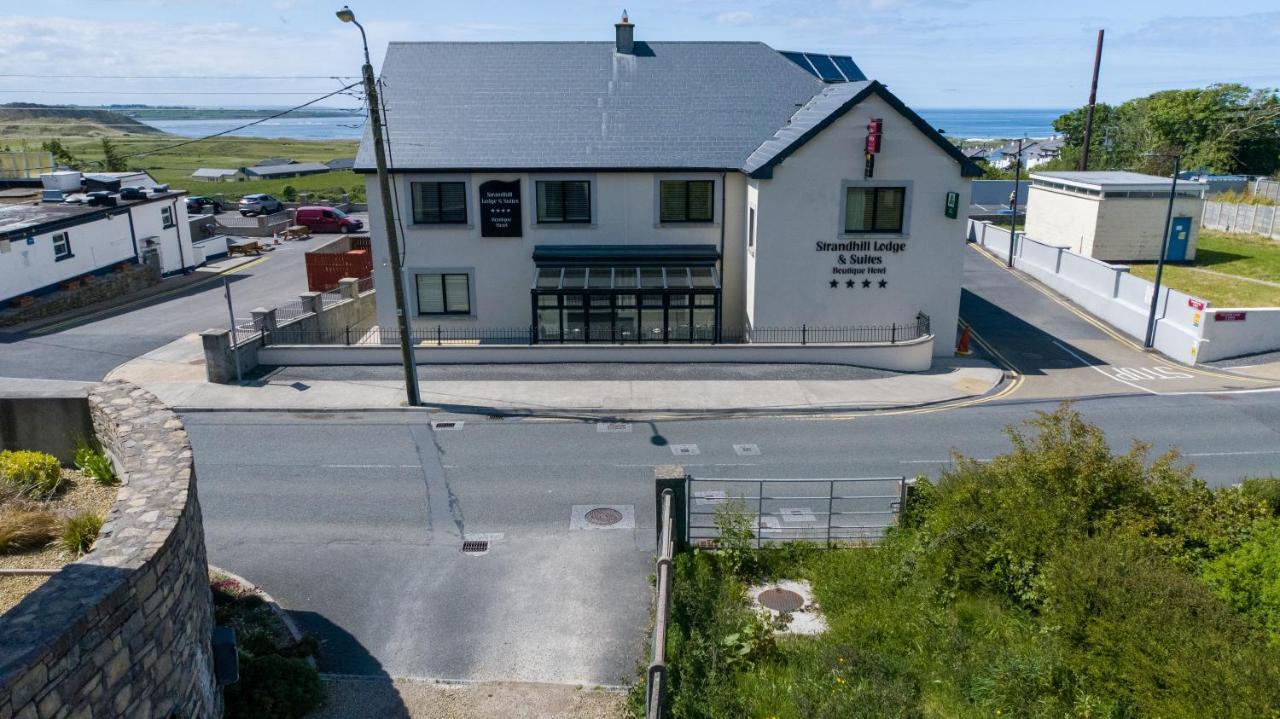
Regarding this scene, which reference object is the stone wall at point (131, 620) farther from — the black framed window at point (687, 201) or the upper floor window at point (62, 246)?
the upper floor window at point (62, 246)

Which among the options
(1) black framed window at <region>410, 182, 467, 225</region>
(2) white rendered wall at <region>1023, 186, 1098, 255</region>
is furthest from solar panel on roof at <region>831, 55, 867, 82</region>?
(1) black framed window at <region>410, 182, 467, 225</region>

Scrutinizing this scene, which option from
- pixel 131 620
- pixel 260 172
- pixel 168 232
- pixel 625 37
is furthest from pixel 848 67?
pixel 260 172

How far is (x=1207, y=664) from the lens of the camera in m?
8.94

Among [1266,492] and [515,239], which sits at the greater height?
[515,239]

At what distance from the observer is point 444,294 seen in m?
31.1

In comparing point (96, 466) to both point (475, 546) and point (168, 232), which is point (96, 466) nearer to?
point (475, 546)

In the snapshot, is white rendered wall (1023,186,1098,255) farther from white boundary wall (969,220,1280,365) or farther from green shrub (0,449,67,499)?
green shrub (0,449,67,499)

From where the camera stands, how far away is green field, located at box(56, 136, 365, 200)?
86.9 m

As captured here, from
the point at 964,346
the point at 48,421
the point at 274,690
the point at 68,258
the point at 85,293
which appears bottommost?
the point at 964,346

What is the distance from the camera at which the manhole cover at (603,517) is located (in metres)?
16.3

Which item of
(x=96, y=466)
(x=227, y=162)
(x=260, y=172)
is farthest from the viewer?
(x=227, y=162)

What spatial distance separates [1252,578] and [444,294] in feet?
84.1

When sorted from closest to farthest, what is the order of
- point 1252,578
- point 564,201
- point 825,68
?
point 1252,578, point 564,201, point 825,68

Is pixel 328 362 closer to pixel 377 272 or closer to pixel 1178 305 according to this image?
pixel 377 272
